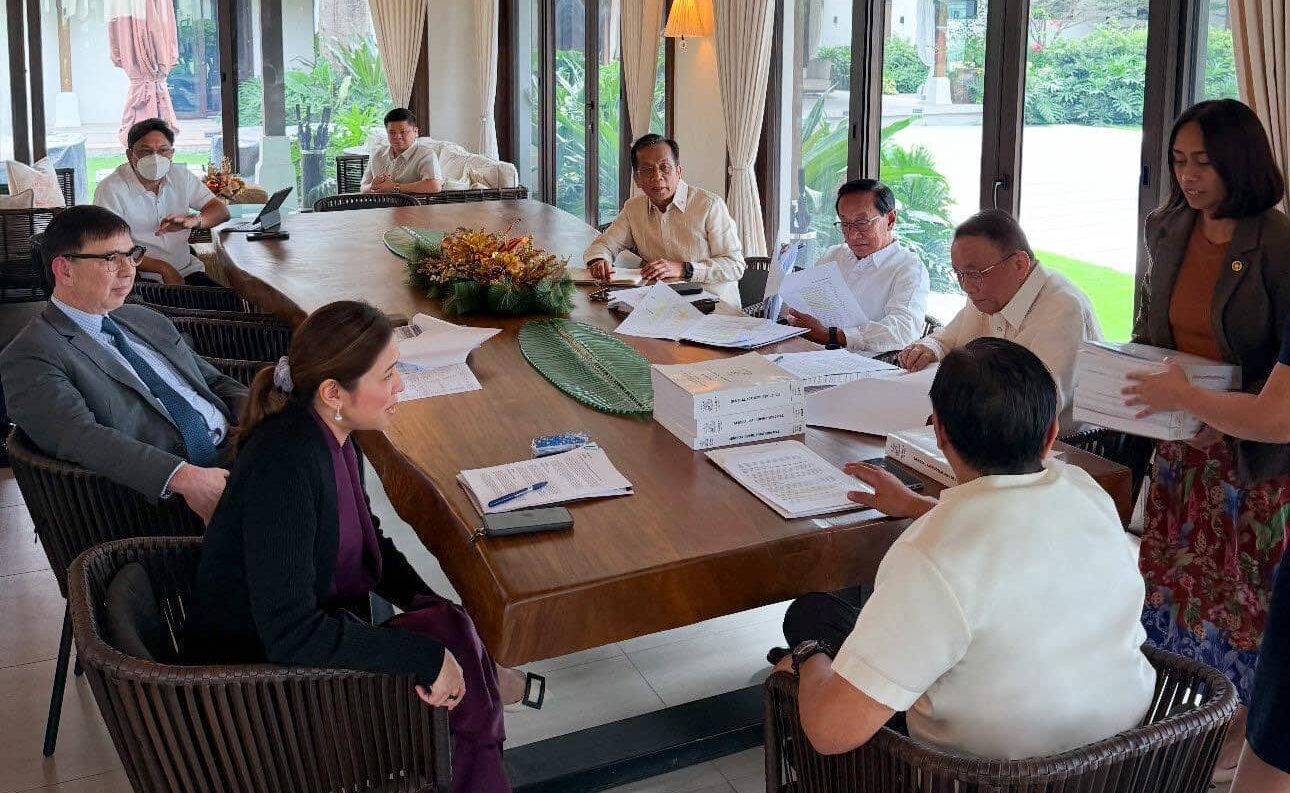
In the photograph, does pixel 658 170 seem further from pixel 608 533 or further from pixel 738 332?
pixel 608 533

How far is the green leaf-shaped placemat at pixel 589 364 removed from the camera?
3129 millimetres

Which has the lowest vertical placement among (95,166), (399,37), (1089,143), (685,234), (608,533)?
(608,533)

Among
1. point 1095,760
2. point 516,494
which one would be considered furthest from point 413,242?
point 1095,760

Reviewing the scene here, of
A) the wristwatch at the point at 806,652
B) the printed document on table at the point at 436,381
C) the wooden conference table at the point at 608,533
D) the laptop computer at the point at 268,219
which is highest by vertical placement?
the laptop computer at the point at 268,219

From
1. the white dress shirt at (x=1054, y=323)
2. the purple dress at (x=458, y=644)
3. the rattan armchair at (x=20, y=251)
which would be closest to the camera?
the purple dress at (x=458, y=644)

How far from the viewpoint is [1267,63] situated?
3.80 m

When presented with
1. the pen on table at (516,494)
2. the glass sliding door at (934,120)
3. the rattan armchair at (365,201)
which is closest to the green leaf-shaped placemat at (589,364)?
the pen on table at (516,494)

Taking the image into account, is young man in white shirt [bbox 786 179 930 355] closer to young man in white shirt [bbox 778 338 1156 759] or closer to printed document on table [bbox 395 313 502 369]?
printed document on table [bbox 395 313 502 369]

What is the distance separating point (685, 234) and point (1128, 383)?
9.12ft

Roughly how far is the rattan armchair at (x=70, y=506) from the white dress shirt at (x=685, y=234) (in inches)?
103

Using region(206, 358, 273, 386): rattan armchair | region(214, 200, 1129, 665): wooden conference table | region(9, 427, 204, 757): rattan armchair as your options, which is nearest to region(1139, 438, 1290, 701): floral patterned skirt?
region(214, 200, 1129, 665): wooden conference table

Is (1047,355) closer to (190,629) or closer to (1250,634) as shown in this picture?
(1250,634)

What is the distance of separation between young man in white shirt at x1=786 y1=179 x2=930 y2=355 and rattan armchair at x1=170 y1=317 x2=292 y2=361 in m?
1.74

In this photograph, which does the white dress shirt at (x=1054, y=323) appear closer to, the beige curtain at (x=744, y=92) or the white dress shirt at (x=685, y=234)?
the white dress shirt at (x=685, y=234)
